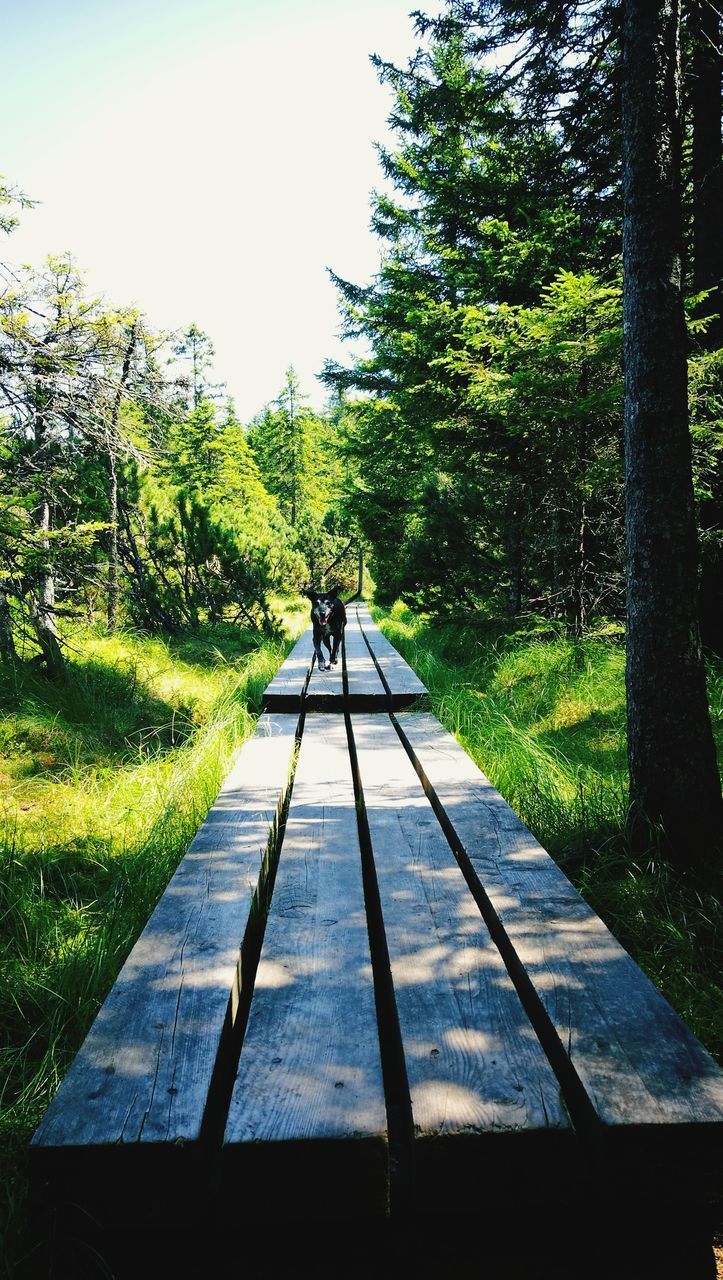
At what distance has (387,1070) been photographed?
1.69 metres

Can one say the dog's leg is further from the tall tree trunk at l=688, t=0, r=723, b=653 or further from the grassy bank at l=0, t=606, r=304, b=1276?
the tall tree trunk at l=688, t=0, r=723, b=653

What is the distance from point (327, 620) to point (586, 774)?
3.57 metres

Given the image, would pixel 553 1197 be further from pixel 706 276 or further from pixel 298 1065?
pixel 706 276

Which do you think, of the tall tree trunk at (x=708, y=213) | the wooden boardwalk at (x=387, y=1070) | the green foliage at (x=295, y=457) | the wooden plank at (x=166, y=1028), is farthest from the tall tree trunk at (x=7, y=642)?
the green foliage at (x=295, y=457)

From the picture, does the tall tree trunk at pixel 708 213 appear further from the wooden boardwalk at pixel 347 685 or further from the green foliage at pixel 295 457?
the green foliage at pixel 295 457

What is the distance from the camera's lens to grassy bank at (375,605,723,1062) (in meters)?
2.27

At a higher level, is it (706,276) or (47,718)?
(706,276)

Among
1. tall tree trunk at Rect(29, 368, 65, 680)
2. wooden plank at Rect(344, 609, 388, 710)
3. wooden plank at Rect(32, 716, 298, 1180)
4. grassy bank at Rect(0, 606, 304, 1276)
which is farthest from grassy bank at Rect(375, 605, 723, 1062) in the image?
tall tree trunk at Rect(29, 368, 65, 680)

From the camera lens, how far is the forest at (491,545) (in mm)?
2738

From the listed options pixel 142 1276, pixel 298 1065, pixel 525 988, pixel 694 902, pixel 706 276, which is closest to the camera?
pixel 142 1276

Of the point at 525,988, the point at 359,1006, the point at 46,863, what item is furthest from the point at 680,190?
the point at 46,863

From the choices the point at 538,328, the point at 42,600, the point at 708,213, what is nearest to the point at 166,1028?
the point at 42,600

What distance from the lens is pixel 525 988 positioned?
1593mm

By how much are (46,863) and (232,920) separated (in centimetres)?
171
